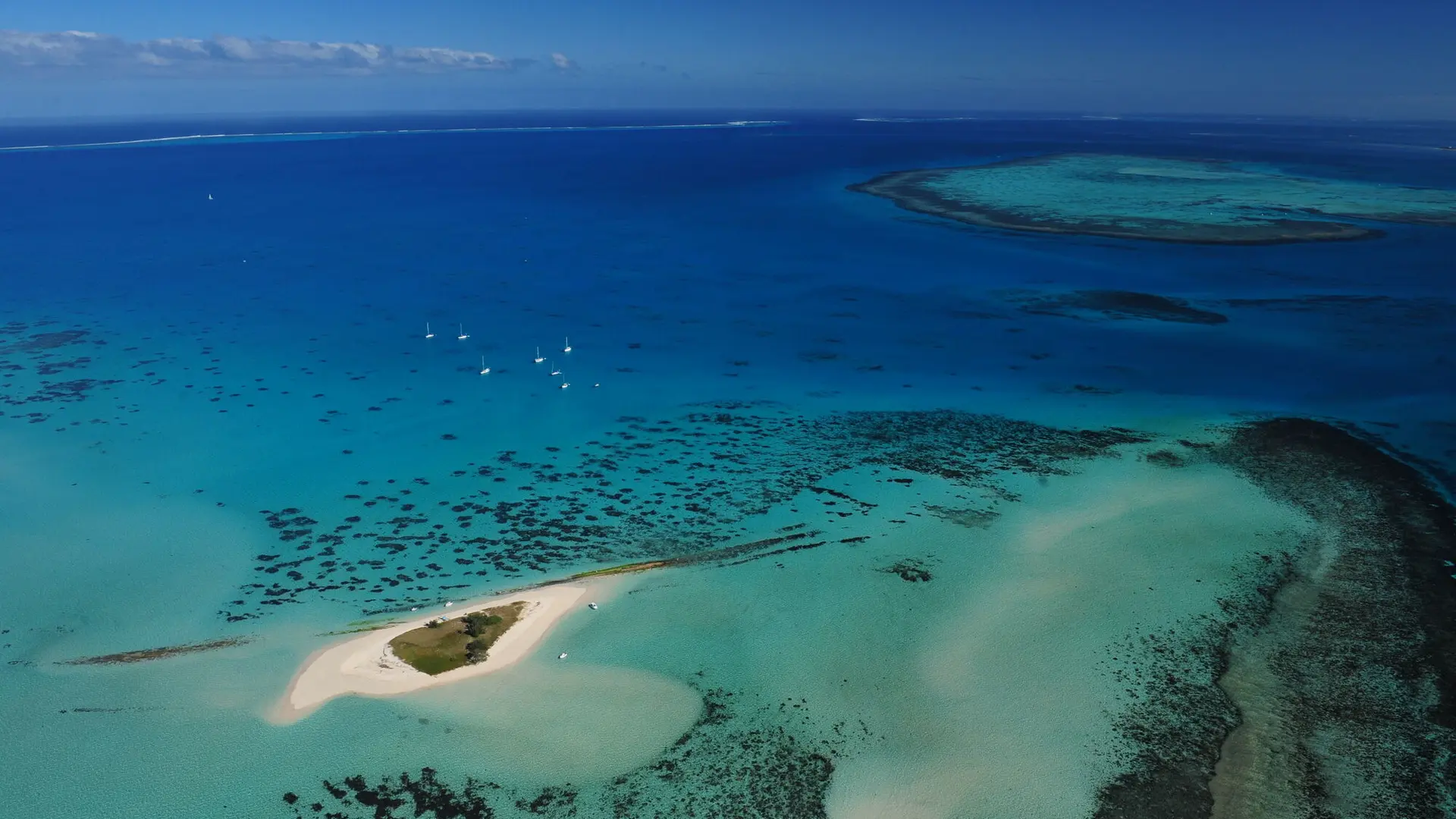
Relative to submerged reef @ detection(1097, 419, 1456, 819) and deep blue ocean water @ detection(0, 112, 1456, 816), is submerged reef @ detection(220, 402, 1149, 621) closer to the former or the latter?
deep blue ocean water @ detection(0, 112, 1456, 816)

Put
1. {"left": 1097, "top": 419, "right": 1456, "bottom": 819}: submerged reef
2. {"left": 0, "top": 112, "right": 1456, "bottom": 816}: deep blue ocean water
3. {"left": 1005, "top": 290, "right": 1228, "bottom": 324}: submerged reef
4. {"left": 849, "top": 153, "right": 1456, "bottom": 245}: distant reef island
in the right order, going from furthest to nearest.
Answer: {"left": 849, "top": 153, "right": 1456, "bottom": 245}: distant reef island → {"left": 1005, "top": 290, "right": 1228, "bottom": 324}: submerged reef → {"left": 0, "top": 112, "right": 1456, "bottom": 816}: deep blue ocean water → {"left": 1097, "top": 419, "right": 1456, "bottom": 819}: submerged reef

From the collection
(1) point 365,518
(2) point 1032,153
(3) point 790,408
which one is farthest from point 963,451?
(2) point 1032,153

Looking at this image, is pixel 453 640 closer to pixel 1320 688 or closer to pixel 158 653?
pixel 158 653

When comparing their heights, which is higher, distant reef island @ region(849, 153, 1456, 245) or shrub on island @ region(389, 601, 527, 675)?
distant reef island @ region(849, 153, 1456, 245)

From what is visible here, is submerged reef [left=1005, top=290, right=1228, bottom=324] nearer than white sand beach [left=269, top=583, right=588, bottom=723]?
No

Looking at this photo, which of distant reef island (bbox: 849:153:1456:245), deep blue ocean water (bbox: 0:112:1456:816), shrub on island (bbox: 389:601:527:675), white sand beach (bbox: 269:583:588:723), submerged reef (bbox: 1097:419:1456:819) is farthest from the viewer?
distant reef island (bbox: 849:153:1456:245)

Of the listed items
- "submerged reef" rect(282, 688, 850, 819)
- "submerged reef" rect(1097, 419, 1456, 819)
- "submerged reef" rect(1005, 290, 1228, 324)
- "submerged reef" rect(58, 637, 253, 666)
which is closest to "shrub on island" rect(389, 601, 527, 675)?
"submerged reef" rect(282, 688, 850, 819)

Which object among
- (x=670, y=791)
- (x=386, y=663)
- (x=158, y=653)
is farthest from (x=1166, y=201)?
(x=158, y=653)
